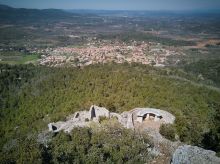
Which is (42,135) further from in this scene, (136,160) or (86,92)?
(86,92)

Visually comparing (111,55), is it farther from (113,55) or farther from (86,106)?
(86,106)

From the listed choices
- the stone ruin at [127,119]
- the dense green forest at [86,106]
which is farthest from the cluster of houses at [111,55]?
the stone ruin at [127,119]

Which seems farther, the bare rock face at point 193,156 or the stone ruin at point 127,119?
the stone ruin at point 127,119

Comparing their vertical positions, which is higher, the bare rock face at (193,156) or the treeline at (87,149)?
the bare rock face at (193,156)

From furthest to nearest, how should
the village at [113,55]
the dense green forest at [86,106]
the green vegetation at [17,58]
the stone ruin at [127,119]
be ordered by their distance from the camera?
the green vegetation at [17,58]
the village at [113,55]
the stone ruin at [127,119]
the dense green forest at [86,106]

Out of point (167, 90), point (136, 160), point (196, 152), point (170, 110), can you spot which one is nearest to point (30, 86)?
point (167, 90)

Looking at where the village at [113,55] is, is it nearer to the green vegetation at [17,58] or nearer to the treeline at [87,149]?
the green vegetation at [17,58]

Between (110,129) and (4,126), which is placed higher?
(110,129)

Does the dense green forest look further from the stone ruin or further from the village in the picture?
the village
